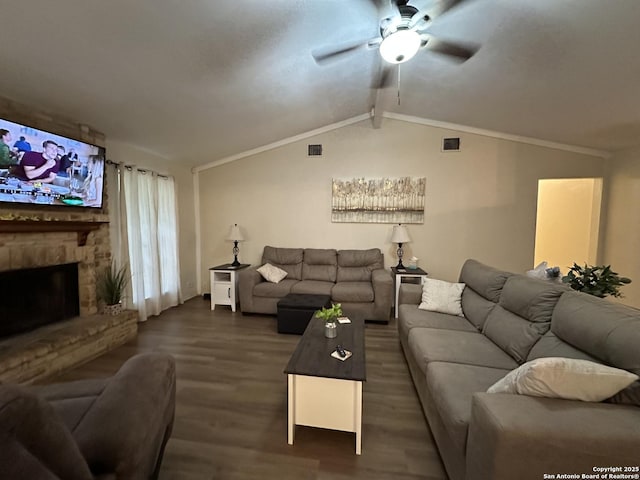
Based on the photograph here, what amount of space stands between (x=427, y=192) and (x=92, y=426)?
4534mm

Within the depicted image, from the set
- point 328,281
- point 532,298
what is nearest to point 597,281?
point 532,298

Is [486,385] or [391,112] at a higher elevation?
[391,112]

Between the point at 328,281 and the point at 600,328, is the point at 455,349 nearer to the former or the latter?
the point at 600,328

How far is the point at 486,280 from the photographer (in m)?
2.62

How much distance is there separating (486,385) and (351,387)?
0.75 m

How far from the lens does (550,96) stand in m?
3.00

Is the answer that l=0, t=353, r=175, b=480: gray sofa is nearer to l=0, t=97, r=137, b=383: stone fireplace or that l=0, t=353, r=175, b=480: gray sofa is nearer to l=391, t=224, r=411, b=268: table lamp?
l=0, t=97, r=137, b=383: stone fireplace

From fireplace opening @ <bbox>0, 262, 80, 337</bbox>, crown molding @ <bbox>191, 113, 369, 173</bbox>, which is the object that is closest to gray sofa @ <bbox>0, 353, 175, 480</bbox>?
fireplace opening @ <bbox>0, 262, 80, 337</bbox>

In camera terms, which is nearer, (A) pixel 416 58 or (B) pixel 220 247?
(A) pixel 416 58

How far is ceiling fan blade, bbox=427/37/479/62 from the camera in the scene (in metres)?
1.98

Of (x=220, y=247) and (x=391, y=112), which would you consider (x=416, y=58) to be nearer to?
(x=391, y=112)

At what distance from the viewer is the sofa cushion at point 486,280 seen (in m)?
2.50

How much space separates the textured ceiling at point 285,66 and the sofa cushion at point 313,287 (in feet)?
Answer: 7.54

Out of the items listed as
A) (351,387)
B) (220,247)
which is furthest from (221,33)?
(220,247)
